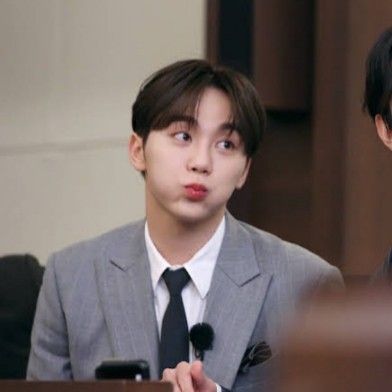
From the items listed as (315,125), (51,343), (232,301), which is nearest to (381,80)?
(232,301)

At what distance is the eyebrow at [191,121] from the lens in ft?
11.8

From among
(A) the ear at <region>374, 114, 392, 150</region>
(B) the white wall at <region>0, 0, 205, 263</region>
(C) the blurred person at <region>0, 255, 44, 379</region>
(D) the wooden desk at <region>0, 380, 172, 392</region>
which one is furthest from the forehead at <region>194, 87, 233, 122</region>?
(B) the white wall at <region>0, 0, 205, 263</region>

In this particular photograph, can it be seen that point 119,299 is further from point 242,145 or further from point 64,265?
point 242,145

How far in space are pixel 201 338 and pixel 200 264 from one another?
0.22m

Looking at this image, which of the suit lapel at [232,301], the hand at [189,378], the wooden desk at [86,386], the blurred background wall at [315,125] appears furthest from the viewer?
the blurred background wall at [315,125]

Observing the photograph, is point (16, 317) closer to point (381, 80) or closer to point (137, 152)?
point (137, 152)

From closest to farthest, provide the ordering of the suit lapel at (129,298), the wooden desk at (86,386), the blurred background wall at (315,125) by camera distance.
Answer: the wooden desk at (86,386) < the suit lapel at (129,298) < the blurred background wall at (315,125)

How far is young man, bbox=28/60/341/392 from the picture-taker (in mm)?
3588

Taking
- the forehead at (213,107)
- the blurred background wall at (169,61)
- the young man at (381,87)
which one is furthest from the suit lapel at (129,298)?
the blurred background wall at (169,61)

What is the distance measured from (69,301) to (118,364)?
156 cm

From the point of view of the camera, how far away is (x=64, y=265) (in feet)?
12.9

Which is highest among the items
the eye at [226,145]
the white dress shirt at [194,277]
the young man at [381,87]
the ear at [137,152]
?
the young man at [381,87]

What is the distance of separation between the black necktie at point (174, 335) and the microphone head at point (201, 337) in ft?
0.08

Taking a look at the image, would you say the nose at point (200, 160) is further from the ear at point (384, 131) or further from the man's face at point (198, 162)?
the ear at point (384, 131)
